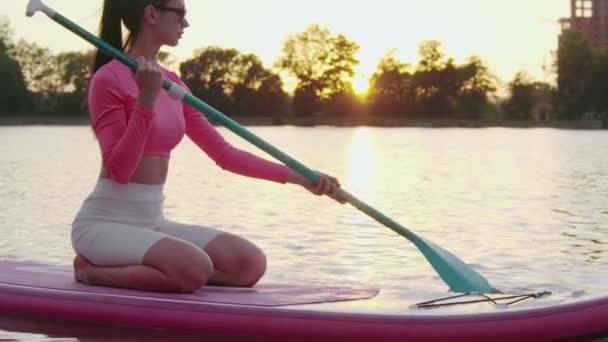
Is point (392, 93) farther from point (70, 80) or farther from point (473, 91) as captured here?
point (70, 80)

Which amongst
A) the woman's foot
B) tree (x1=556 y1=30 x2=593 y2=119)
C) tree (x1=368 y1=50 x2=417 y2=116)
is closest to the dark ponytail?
the woman's foot

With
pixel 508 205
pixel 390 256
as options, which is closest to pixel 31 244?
pixel 390 256

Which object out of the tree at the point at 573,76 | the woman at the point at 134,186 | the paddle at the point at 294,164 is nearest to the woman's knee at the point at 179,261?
the woman at the point at 134,186

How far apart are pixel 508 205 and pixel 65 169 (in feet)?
41.5

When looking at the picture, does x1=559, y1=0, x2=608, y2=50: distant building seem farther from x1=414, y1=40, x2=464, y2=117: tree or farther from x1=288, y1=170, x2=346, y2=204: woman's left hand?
x1=288, y1=170, x2=346, y2=204: woman's left hand

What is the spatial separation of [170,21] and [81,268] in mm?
1228

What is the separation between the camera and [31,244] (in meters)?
11.1

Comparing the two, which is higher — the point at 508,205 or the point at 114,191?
the point at 114,191

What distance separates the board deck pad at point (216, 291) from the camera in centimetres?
552

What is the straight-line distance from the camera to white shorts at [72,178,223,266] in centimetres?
554

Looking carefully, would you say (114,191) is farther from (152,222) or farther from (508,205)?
(508,205)

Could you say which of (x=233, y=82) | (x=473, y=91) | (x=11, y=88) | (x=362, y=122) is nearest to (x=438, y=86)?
(x=473, y=91)

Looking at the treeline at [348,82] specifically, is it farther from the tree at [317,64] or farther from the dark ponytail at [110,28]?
the dark ponytail at [110,28]

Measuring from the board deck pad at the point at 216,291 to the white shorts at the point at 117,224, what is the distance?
17 cm
